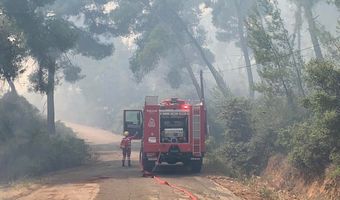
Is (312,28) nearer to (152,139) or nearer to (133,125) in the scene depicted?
(133,125)

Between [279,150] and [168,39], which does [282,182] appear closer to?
[279,150]

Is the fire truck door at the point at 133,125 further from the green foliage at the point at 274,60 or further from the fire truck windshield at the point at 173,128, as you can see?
the green foliage at the point at 274,60

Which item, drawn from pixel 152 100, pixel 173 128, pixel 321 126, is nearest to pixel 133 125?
pixel 152 100

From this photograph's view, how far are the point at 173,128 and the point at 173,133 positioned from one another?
225 millimetres

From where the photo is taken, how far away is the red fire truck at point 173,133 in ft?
68.1

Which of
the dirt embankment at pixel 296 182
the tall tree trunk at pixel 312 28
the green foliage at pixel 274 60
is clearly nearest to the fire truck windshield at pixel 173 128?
the dirt embankment at pixel 296 182

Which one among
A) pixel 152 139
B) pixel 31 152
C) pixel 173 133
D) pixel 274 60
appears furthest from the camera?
pixel 31 152

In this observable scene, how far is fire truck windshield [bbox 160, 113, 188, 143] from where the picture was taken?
20.9 m

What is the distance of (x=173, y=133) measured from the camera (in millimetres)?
21016

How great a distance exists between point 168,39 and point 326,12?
51889mm

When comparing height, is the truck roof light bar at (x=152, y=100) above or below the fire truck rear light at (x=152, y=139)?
above

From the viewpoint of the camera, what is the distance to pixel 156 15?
168ft

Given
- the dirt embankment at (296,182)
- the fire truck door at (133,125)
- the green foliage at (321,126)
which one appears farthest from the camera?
the fire truck door at (133,125)

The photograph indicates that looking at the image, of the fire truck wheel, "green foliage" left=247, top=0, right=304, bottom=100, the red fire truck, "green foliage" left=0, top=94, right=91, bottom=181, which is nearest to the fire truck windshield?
the red fire truck
